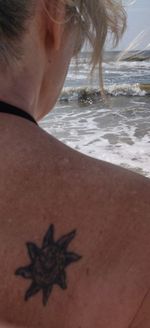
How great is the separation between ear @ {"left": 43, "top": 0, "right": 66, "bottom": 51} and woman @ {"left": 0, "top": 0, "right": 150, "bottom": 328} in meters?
0.11

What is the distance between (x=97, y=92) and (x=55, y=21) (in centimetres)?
1187

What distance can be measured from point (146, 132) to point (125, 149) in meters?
1.29

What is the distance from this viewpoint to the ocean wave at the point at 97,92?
41.9 ft

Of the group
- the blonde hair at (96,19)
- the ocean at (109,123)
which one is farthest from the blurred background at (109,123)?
the blonde hair at (96,19)

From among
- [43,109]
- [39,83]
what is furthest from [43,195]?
[43,109]

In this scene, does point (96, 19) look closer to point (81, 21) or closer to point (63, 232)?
point (81, 21)

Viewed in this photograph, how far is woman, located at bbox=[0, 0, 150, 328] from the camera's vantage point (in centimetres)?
87

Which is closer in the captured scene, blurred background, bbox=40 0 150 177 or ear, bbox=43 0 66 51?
ear, bbox=43 0 66 51

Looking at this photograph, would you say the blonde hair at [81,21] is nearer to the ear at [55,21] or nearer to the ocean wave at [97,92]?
the ear at [55,21]

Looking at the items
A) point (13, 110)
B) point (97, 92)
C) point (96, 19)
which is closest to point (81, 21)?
point (96, 19)

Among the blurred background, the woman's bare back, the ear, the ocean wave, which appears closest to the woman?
the woman's bare back

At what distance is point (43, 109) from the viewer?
1410 millimetres

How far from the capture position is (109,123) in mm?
9250

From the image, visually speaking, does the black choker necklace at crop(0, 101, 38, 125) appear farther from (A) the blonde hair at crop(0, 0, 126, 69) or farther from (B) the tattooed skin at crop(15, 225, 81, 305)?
(B) the tattooed skin at crop(15, 225, 81, 305)
